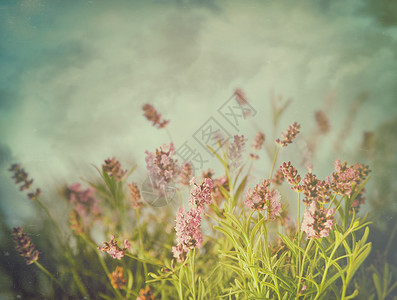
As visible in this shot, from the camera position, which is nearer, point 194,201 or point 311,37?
point 194,201

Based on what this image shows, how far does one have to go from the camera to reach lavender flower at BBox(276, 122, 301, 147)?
2.56 ft

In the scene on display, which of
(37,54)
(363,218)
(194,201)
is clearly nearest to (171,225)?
(194,201)

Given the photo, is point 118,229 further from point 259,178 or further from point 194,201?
point 259,178

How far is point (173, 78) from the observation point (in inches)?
33.3

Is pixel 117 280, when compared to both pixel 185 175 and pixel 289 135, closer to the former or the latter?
pixel 185 175

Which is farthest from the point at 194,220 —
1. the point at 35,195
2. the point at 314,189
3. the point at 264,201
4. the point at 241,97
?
the point at 35,195

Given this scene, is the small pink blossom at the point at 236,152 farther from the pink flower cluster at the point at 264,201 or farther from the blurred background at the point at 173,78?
the pink flower cluster at the point at 264,201

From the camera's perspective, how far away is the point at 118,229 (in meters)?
0.83

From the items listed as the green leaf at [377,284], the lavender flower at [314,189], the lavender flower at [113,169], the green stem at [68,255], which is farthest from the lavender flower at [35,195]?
the green leaf at [377,284]

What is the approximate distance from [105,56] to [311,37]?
55 centimetres

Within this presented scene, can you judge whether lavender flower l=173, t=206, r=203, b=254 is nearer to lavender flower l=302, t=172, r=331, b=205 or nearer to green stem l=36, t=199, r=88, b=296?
lavender flower l=302, t=172, r=331, b=205

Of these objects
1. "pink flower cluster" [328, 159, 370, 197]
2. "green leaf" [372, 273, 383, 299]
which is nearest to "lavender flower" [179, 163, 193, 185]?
"pink flower cluster" [328, 159, 370, 197]

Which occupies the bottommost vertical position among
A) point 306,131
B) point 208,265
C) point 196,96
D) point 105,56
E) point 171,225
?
point 208,265

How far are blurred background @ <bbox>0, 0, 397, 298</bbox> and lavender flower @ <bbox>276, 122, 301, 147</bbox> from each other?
3 centimetres
